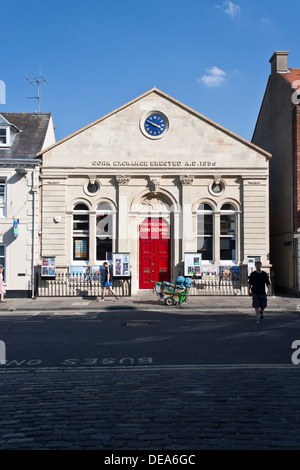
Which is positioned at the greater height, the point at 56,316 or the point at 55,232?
the point at 55,232

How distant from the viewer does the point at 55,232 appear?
61.6 ft

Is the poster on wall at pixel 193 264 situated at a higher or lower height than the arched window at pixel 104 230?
lower

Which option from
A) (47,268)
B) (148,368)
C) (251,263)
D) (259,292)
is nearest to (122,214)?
(47,268)

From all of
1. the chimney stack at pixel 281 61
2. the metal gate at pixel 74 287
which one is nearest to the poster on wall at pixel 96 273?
the metal gate at pixel 74 287

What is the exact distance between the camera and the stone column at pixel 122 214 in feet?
62.0

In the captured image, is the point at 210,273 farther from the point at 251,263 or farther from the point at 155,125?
the point at 155,125

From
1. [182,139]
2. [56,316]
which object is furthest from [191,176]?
[56,316]

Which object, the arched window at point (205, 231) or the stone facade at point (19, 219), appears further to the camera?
the arched window at point (205, 231)

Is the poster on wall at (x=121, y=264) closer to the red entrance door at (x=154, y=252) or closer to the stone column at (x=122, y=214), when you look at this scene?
the stone column at (x=122, y=214)

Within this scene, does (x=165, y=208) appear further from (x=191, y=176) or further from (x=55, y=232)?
(x=55, y=232)

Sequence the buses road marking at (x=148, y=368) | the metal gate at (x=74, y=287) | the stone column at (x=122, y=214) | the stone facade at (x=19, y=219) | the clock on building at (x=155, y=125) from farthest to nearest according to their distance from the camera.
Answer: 1. the clock on building at (x=155, y=125)
2. the stone column at (x=122, y=214)
3. the stone facade at (x=19, y=219)
4. the metal gate at (x=74, y=287)
5. the buses road marking at (x=148, y=368)

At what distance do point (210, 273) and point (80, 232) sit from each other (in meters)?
6.71

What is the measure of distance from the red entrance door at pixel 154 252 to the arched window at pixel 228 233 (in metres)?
2.71

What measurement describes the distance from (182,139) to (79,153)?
5.11 m
